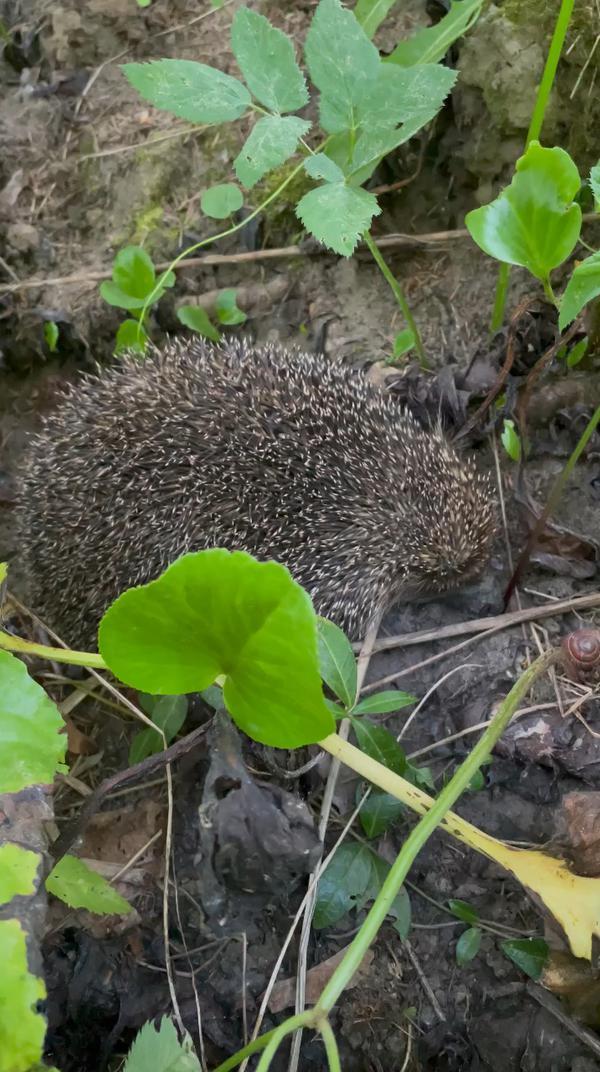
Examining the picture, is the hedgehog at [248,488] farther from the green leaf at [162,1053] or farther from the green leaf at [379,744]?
the green leaf at [162,1053]

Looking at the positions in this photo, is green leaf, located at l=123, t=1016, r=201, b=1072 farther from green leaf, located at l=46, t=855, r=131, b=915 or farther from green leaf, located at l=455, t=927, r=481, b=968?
green leaf, located at l=455, t=927, r=481, b=968

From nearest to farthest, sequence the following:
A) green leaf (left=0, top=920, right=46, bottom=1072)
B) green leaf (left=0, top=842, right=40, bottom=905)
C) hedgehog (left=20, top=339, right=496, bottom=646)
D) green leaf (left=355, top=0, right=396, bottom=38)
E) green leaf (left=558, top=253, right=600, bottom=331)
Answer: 1. green leaf (left=0, top=920, right=46, bottom=1072)
2. green leaf (left=0, top=842, right=40, bottom=905)
3. green leaf (left=558, top=253, right=600, bottom=331)
4. hedgehog (left=20, top=339, right=496, bottom=646)
5. green leaf (left=355, top=0, right=396, bottom=38)

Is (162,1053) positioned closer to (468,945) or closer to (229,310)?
(468,945)

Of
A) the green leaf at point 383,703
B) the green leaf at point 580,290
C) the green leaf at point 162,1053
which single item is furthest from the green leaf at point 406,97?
the green leaf at point 162,1053

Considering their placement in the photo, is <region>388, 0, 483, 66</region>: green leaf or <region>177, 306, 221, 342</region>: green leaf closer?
<region>388, 0, 483, 66</region>: green leaf

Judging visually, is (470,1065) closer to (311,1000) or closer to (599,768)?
(311,1000)

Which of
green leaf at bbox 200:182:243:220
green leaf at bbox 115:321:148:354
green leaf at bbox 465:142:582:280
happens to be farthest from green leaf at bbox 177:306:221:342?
green leaf at bbox 465:142:582:280

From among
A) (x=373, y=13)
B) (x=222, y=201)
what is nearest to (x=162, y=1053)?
(x=222, y=201)
